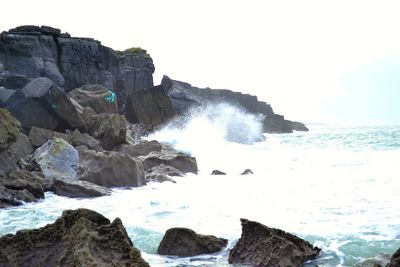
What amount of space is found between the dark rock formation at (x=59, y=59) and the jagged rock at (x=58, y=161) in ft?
31.7

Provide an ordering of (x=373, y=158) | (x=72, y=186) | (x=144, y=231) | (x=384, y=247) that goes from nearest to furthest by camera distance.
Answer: (x=384, y=247) → (x=144, y=231) → (x=72, y=186) → (x=373, y=158)

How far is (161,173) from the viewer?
1505 cm

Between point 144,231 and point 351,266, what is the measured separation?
11.6 feet

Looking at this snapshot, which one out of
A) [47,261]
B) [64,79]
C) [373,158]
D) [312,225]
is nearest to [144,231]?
[312,225]

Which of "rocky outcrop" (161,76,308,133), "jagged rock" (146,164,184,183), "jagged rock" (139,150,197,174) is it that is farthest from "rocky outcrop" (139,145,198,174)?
"rocky outcrop" (161,76,308,133)

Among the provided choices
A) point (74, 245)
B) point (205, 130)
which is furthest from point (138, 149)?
point (205, 130)

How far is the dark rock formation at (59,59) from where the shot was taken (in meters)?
27.8

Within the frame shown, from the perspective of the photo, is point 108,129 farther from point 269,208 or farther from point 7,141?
point 269,208

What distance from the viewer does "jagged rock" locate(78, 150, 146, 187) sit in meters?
12.8

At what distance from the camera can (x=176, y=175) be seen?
1561 cm

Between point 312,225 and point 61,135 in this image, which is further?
point 61,135

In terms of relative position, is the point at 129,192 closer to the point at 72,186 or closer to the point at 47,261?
the point at 72,186

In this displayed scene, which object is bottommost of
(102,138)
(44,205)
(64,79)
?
(44,205)

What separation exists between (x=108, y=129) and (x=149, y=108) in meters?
16.3
